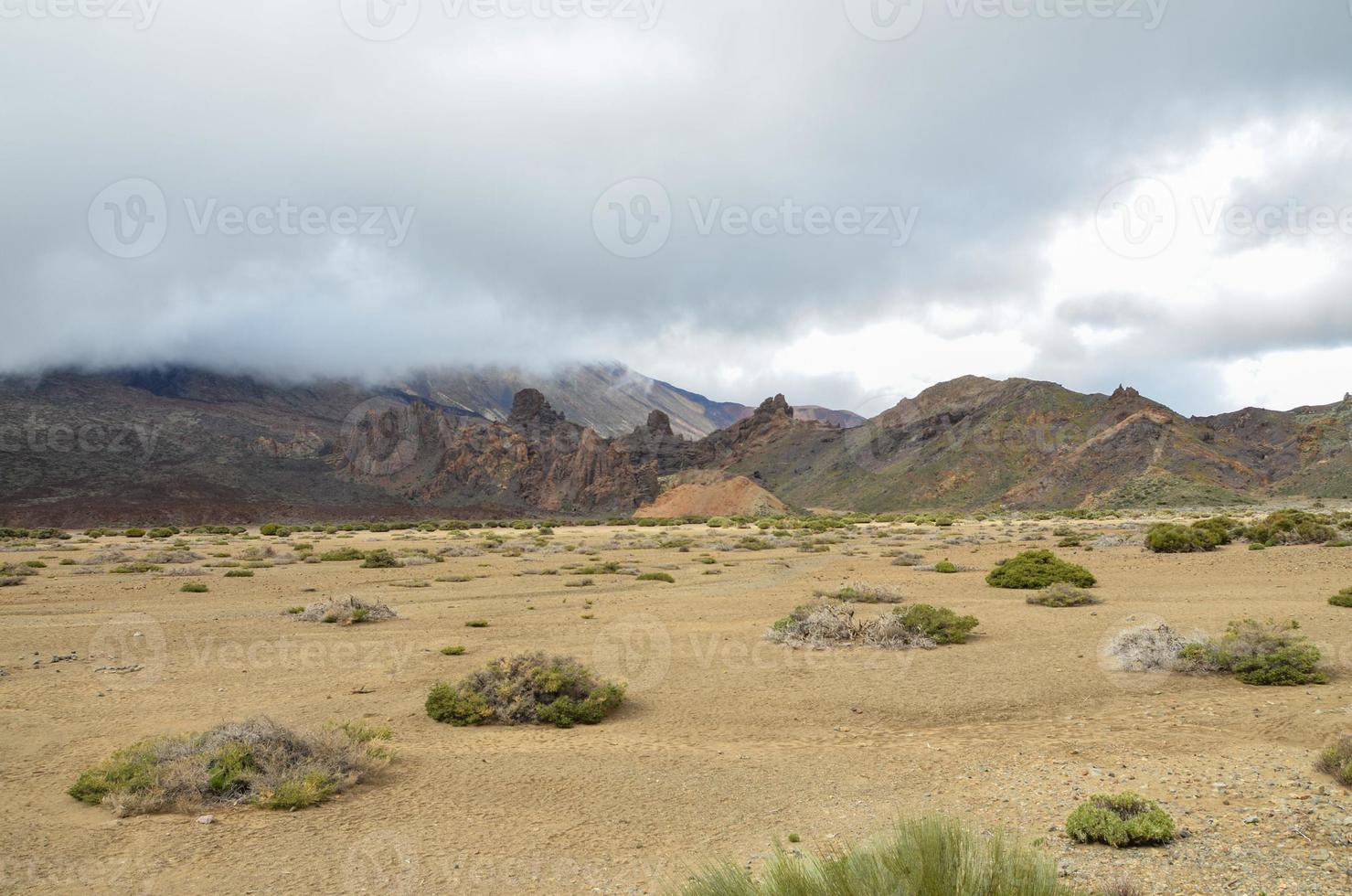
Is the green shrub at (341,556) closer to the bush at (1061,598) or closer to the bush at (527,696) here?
the bush at (527,696)

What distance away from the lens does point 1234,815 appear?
20.2 ft

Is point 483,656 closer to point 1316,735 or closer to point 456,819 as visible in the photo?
point 456,819

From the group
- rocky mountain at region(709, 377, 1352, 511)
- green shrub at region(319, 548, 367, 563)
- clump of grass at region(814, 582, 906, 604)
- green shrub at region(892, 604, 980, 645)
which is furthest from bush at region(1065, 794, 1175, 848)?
rocky mountain at region(709, 377, 1352, 511)

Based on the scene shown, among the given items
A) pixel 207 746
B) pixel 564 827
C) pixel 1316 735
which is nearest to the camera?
pixel 564 827

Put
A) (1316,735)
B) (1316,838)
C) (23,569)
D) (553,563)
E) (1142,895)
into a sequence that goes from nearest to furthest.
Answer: (1142,895)
(1316,838)
(1316,735)
(23,569)
(553,563)

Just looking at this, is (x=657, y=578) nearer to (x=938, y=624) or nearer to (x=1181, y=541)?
(x=938, y=624)

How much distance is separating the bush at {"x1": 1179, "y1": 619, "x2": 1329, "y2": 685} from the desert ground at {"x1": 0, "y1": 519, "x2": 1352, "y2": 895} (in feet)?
1.13

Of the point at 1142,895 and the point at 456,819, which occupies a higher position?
the point at 1142,895

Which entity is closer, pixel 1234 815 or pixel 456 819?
pixel 1234 815

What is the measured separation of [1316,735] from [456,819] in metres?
8.88

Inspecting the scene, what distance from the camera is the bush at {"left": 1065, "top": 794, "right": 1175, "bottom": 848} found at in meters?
5.70

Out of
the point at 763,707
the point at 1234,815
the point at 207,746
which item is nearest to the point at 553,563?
the point at 763,707

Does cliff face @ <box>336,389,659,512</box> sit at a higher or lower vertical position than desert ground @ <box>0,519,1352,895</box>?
higher

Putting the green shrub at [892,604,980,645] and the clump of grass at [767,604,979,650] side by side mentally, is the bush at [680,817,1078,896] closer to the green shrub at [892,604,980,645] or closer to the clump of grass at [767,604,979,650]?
the clump of grass at [767,604,979,650]
